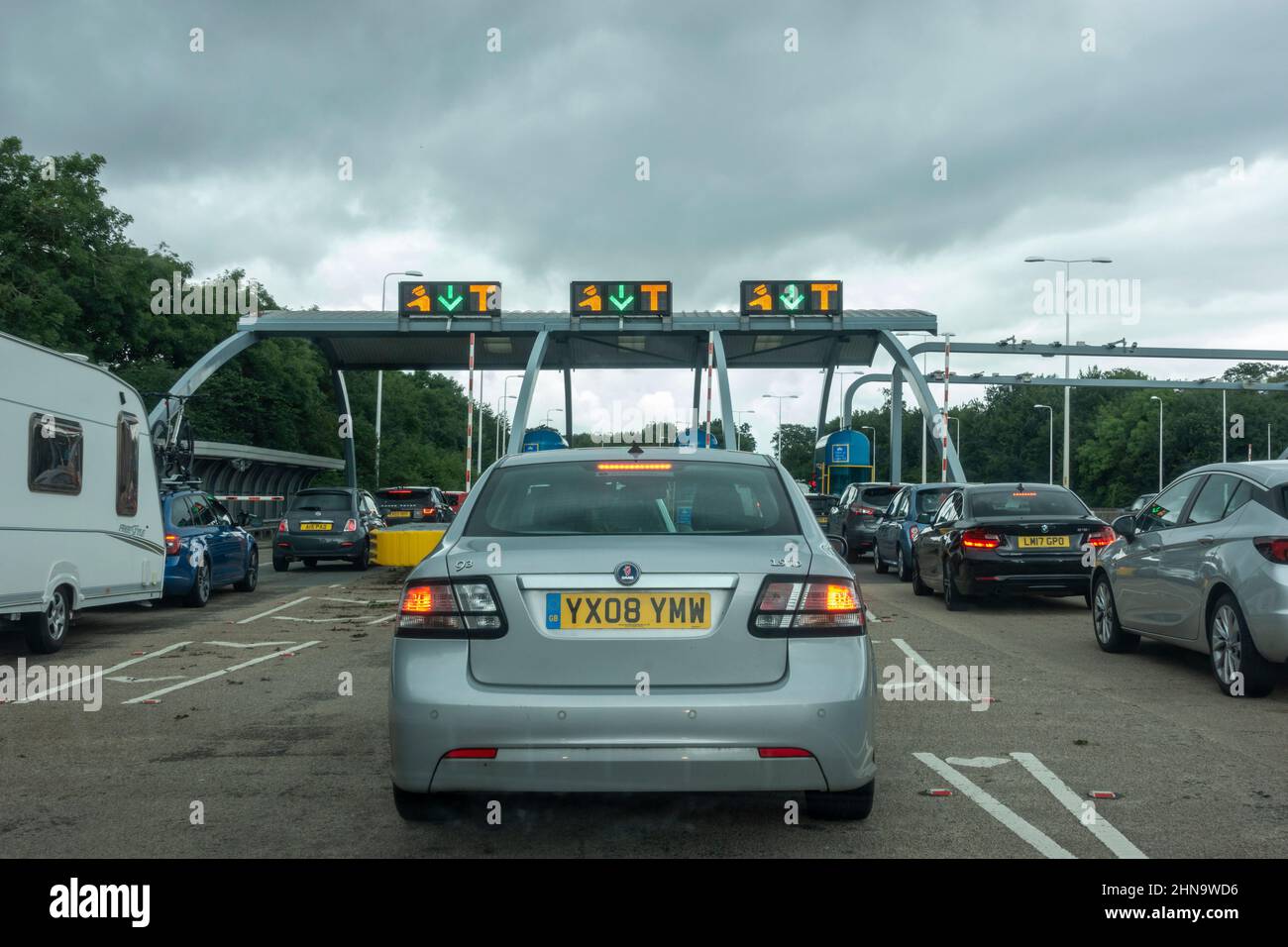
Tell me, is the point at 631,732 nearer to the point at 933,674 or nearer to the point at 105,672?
the point at 933,674

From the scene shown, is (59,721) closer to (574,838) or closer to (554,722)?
(574,838)

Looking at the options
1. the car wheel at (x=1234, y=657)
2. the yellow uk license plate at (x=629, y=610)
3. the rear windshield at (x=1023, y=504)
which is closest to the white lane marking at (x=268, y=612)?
the rear windshield at (x=1023, y=504)

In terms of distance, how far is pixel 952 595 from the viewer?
14.3 meters

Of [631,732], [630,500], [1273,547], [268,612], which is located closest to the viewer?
[631,732]

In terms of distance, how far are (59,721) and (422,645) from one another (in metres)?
4.33

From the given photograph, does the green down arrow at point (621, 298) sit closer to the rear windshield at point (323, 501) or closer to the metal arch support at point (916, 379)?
the metal arch support at point (916, 379)

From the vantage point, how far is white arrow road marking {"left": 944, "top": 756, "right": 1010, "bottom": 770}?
6.12 meters

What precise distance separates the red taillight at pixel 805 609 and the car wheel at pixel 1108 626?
6573mm

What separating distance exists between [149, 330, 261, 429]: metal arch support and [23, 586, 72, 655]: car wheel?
2088cm

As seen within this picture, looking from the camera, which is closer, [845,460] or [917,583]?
[917,583]

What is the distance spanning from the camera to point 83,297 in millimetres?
43344

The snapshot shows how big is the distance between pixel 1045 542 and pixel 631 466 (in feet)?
31.5

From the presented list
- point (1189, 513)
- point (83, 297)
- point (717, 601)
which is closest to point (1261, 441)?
point (83, 297)


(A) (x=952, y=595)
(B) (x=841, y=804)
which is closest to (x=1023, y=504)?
(A) (x=952, y=595)
